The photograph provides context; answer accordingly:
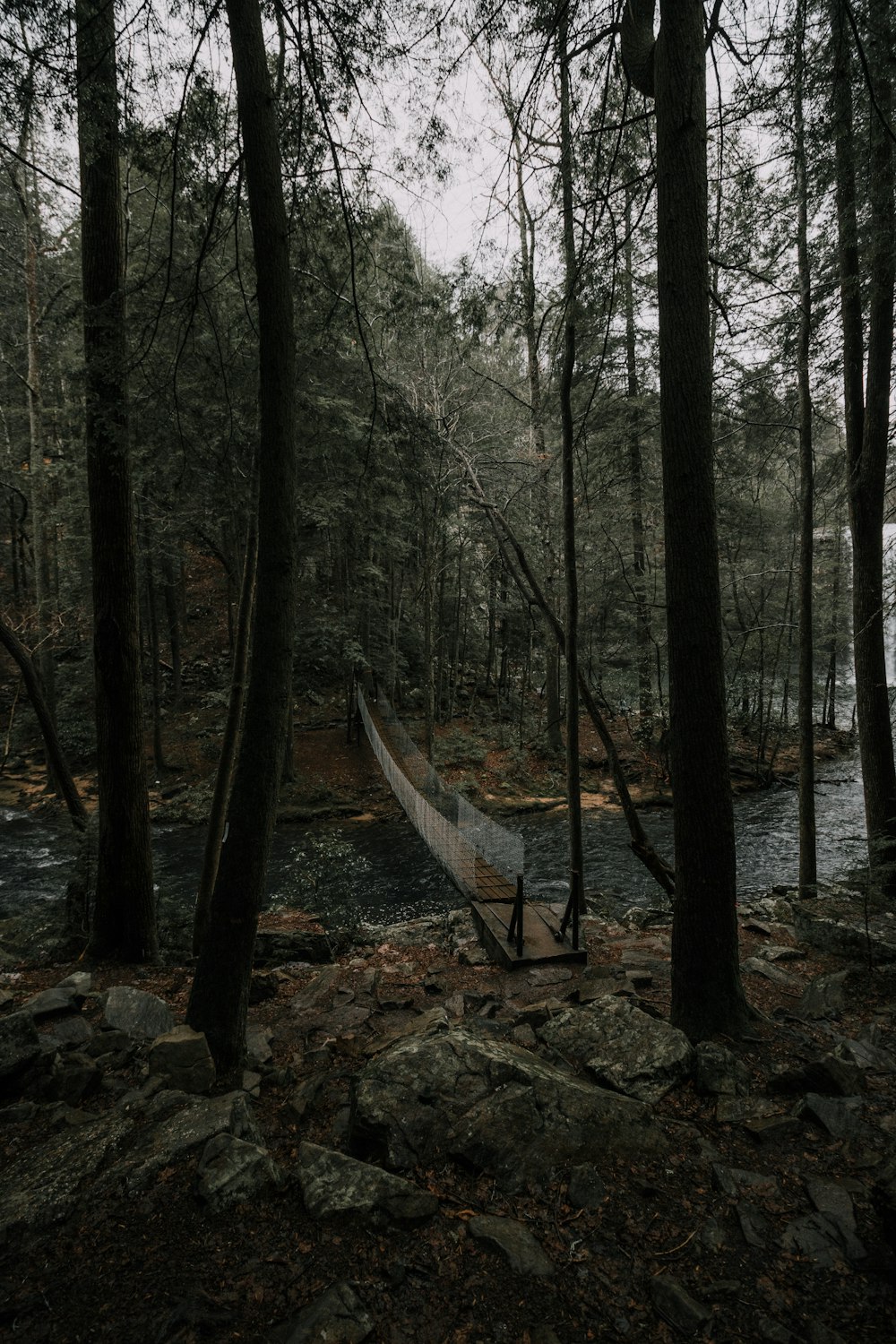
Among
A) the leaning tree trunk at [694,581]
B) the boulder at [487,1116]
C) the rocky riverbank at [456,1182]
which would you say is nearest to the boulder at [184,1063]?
the rocky riverbank at [456,1182]

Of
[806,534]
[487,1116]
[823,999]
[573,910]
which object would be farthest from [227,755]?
[806,534]

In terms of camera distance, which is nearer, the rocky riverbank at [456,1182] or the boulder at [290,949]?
the rocky riverbank at [456,1182]

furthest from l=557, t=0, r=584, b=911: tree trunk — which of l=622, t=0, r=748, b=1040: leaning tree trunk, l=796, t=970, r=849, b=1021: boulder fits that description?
l=796, t=970, r=849, b=1021: boulder

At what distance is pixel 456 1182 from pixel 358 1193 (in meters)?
0.28

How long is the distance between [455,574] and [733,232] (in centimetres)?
1169

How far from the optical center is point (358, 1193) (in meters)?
1.50

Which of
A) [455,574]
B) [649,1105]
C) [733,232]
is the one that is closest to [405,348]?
[733,232]

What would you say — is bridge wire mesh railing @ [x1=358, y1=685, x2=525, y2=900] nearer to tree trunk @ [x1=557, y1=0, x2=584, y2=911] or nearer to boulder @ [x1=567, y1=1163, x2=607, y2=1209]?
tree trunk @ [x1=557, y1=0, x2=584, y2=911]

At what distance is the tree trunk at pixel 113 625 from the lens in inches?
142

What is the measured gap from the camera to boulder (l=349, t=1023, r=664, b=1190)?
1.67 metres

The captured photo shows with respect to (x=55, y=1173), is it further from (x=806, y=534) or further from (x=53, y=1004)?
(x=806, y=534)

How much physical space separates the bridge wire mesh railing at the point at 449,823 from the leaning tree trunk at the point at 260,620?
2311 mm

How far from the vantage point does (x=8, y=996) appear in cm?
300

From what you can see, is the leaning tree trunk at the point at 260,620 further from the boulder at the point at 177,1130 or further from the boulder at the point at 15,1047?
the boulder at the point at 15,1047
